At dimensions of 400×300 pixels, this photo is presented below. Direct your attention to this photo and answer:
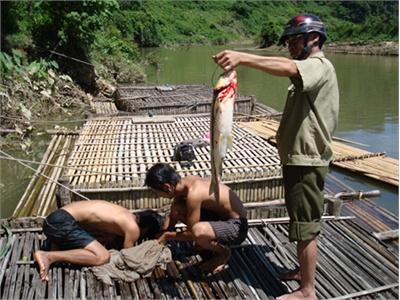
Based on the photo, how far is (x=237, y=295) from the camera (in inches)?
124

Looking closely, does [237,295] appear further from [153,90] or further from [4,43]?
[4,43]

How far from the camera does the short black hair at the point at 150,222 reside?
153 inches

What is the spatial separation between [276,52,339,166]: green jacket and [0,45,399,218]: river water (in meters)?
0.56

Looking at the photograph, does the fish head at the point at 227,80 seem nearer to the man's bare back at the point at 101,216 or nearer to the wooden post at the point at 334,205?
the man's bare back at the point at 101,216

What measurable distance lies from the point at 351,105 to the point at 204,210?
1166 centimetres

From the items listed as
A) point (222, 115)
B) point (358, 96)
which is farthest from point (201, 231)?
point (358, 96)

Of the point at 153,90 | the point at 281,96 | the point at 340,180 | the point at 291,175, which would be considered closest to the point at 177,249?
the point at 291,175

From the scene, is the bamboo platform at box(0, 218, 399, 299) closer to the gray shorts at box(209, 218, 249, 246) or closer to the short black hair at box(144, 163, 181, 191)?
the gray shorts at box(209, 218, 249, 246)

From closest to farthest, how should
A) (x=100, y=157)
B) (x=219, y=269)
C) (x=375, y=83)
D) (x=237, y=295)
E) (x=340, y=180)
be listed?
1. (x=237, y=295)
2. (x=219, y=269)
3. (x=100, y=157)
4. (x=340, y=180)
5. (x=375, y=83)

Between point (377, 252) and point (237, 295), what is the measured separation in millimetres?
1404

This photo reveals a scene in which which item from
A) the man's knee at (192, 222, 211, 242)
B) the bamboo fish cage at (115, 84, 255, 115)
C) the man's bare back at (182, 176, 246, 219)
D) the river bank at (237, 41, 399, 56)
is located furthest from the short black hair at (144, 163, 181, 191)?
the river bank at (237, 41, 399, 56)

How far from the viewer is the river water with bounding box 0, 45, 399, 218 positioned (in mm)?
6599

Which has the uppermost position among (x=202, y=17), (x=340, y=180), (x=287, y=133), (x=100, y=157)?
(x=202, y=17)

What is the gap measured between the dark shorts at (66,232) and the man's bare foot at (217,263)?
0.89 metres
